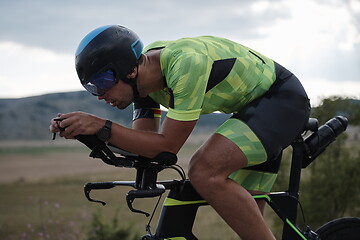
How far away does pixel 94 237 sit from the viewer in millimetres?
8828

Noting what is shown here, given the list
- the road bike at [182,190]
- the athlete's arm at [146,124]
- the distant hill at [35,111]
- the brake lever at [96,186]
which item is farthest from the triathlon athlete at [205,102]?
the distant hill at [35,111]

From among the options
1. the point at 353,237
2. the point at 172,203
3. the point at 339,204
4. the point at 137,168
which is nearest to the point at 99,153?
the point at 137,168

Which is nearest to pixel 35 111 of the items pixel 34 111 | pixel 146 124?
pixel 34 111

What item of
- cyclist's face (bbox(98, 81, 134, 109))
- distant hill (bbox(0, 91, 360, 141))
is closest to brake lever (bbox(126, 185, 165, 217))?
cyclist's face (bbox(98, 81, 134, 109))

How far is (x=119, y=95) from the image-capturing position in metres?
3.30

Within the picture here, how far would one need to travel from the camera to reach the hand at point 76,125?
2.92m

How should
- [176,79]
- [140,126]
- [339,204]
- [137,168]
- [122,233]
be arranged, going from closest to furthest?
[176,79]
[137,168]
[140,126]
[122,233]
[339,204]

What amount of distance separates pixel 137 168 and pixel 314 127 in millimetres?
1364

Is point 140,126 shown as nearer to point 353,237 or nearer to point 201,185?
point 201,185

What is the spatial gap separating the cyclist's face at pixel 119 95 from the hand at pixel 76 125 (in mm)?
346

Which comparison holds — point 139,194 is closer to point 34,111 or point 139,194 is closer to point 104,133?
point 104,133

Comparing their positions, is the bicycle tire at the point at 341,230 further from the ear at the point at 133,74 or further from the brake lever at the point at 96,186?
the ear at the point at 133,74

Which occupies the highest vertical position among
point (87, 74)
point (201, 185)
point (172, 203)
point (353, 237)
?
point (87, 74)

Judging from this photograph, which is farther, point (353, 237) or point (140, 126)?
point (353, 237)
